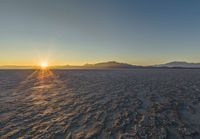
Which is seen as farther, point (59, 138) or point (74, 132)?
point (74, 132)

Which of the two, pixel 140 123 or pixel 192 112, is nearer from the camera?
pixel 140 123

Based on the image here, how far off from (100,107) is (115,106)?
3.92 feet

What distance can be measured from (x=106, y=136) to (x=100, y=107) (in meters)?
4.80

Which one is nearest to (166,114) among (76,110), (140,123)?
(140,123)

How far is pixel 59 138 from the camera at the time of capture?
6.97 meters

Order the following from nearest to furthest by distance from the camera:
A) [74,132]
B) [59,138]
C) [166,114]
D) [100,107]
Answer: [59,138], [74,132], [166,114], [100,107]

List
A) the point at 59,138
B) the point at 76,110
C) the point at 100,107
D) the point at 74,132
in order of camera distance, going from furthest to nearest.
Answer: the point at 100,107
the point at 76,110
the point at 74,132
the point at 59,138

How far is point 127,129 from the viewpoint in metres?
7.89

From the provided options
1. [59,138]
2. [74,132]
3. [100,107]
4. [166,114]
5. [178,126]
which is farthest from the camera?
[100,107]

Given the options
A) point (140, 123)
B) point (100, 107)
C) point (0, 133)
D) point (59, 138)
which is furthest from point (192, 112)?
point (0, 133)

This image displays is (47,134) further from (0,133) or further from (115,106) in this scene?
(115,106)

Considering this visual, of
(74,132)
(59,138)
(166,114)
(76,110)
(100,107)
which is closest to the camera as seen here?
(59,138)

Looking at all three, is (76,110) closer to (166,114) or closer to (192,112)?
(166,114)

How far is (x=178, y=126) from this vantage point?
8.28 m
